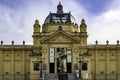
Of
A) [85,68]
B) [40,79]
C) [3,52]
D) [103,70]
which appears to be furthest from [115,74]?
[3,52]

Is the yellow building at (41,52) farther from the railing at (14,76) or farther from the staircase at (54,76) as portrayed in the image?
the staircase at (54,76)

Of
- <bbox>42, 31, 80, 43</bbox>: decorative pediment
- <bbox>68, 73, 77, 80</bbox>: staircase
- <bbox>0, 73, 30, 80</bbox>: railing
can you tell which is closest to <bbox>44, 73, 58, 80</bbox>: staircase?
<bbox>68, 73, 77, 80</bbox>: staircase

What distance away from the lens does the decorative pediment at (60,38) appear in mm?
86269

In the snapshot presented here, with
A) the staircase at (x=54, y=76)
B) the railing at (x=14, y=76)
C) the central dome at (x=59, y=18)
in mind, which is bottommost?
the railing at (x=14, y=76)

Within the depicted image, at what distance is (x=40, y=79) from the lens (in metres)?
79.2

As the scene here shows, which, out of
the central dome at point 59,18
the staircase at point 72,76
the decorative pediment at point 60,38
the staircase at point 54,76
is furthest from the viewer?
the central dome at point 59,18

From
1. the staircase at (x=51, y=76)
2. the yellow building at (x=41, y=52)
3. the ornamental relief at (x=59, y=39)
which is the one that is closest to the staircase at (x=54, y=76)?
the staircase at (x=51, y=76)

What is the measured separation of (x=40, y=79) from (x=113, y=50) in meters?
23.5

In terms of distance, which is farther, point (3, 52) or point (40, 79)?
point (3, 52)

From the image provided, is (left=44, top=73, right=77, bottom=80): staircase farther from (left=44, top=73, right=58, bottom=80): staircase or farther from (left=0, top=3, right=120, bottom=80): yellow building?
(left=0, top=3, right=120, bottom=80): yellow building

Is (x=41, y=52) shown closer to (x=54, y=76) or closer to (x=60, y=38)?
(x=60, y=38)

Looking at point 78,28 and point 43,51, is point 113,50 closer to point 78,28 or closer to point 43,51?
point 78,28

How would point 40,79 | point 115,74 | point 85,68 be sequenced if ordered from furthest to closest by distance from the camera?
point 115,74, point 85,68, point 40,79

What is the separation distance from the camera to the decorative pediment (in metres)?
86.3
